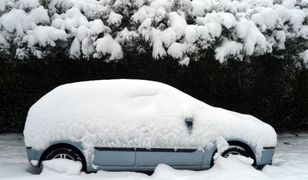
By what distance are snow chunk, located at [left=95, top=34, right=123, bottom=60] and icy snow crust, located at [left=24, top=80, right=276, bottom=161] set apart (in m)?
2.34

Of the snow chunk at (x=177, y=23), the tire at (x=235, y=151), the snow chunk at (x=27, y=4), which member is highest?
the snow chunk at (x=27, y=4)

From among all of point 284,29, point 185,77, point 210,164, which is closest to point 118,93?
point 210,164

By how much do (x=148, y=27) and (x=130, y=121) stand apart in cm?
339

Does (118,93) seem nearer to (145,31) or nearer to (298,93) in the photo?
(145,31)

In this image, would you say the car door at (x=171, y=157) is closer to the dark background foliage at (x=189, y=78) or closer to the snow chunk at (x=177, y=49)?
the snow chunk at (x=177, y=49)

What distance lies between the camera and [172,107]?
22.4 feet

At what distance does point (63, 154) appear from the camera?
6.46m

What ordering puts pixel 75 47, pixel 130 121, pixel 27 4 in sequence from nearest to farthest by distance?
pixel 130 121, pixel 75 47, pixel 27 4

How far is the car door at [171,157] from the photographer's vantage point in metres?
6.51

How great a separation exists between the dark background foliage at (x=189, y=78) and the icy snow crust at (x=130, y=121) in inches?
115

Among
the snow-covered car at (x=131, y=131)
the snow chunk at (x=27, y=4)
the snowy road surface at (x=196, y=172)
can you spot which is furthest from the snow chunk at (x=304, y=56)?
the snow chunk at (x=27, y=4)

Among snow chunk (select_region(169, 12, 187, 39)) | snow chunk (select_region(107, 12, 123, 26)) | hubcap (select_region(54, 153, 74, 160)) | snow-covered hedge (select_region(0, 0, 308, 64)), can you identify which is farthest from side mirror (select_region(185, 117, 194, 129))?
snow chunk (select_region(107, 12, 123, 26))

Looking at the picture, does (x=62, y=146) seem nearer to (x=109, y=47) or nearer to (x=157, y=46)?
(x=109, y=47)

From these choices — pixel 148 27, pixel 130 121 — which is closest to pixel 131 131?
pixel 130 121
